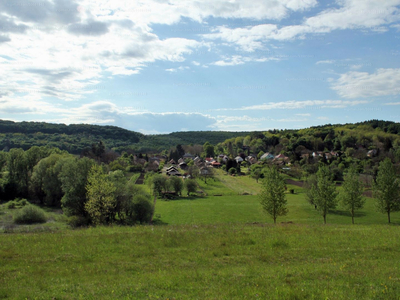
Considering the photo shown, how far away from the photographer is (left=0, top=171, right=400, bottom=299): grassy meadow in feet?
25.3

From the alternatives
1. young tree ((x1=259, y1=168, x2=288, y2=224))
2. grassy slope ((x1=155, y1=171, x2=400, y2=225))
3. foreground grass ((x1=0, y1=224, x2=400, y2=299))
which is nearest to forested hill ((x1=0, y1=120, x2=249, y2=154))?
grassy slope ((x1=155, y1=171, x2=400, y2=225))

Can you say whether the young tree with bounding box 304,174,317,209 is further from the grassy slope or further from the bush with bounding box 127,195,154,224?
the bush with bounding box 127,195,154,224

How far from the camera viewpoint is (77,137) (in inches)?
6083

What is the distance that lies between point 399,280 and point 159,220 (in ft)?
108

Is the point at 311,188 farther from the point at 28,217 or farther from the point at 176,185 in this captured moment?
the point at 28,217

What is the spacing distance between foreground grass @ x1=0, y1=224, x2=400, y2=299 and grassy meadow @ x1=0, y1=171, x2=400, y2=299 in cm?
3

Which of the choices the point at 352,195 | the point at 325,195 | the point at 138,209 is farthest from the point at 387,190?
the point at 138,209

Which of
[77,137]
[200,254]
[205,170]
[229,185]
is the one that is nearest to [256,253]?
[200,254]

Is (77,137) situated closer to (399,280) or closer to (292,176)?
(292,176)

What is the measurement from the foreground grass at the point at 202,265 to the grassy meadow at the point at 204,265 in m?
0.03

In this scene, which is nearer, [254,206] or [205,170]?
[254,206]

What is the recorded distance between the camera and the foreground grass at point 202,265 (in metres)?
7.70

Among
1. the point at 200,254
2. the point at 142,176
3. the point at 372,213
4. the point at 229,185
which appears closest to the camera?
the point at 200,254

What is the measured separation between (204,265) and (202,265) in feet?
0.25
